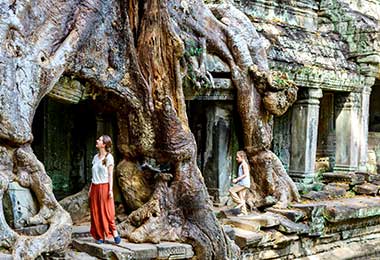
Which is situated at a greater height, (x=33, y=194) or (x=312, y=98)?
(x=312, y=98)

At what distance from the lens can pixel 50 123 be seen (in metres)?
9.54

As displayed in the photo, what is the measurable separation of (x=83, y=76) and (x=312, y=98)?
18.2 ft

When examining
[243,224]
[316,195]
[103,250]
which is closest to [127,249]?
[103,250]

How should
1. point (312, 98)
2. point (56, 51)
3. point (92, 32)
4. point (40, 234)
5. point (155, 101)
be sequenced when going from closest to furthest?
1. point (40, 234)
2. point (56, 51)
3. point (92, 32)
4. point (155, 101)
5. point (312, 98)

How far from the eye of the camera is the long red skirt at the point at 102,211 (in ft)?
21.6

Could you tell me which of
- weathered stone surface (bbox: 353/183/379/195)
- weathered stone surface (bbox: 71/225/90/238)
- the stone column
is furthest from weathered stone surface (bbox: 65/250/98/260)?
weathered stone surface (bbox: 353/183/379/195)

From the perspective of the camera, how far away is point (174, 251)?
686 centimetres

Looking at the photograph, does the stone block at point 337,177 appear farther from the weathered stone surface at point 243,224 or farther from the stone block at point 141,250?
the stone block at point 141,250

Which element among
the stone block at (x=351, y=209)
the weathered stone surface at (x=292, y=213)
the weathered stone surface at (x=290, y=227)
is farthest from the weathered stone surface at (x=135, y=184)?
the stone block at (x=351, y=209)

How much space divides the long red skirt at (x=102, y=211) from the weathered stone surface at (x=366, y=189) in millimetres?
6499

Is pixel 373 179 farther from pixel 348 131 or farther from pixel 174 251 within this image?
pixel 174 251

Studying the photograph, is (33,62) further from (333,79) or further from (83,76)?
(333,79)

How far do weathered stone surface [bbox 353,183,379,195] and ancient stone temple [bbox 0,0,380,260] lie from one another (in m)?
0.02

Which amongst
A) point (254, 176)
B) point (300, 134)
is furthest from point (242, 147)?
point (300, 134)
